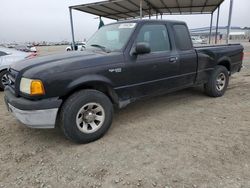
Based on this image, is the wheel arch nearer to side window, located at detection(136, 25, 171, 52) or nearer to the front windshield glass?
the front windshield glass

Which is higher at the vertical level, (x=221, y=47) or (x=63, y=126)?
(x=221, y=47)

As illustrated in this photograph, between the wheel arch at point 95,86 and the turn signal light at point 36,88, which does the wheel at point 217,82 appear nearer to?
the wheel arch at point 95,86

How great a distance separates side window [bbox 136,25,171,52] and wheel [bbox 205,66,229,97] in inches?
67.7

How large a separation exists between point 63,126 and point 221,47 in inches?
172

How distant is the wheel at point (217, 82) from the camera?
5.16 metres

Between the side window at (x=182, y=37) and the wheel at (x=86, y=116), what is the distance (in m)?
2.09

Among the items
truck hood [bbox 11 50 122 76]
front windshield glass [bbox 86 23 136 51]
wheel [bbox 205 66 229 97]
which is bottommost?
wheel [bbox 205 66 229 97]

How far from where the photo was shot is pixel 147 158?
280cm

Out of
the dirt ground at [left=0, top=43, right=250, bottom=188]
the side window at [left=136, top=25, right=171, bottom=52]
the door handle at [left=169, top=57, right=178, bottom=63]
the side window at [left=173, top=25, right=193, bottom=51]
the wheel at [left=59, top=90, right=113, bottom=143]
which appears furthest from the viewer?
the side window at [left=173, top=25, right=193, bottom=51]

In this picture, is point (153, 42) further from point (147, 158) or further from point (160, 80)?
point (147, 158)

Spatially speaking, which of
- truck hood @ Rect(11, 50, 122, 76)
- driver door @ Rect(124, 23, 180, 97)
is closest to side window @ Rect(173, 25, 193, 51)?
driver door @ Rect(124, 23, 180, 97)

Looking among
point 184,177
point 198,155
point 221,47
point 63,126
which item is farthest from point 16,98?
point 221,47

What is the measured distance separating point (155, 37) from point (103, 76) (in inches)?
57.8

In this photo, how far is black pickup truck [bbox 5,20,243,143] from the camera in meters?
2.84
